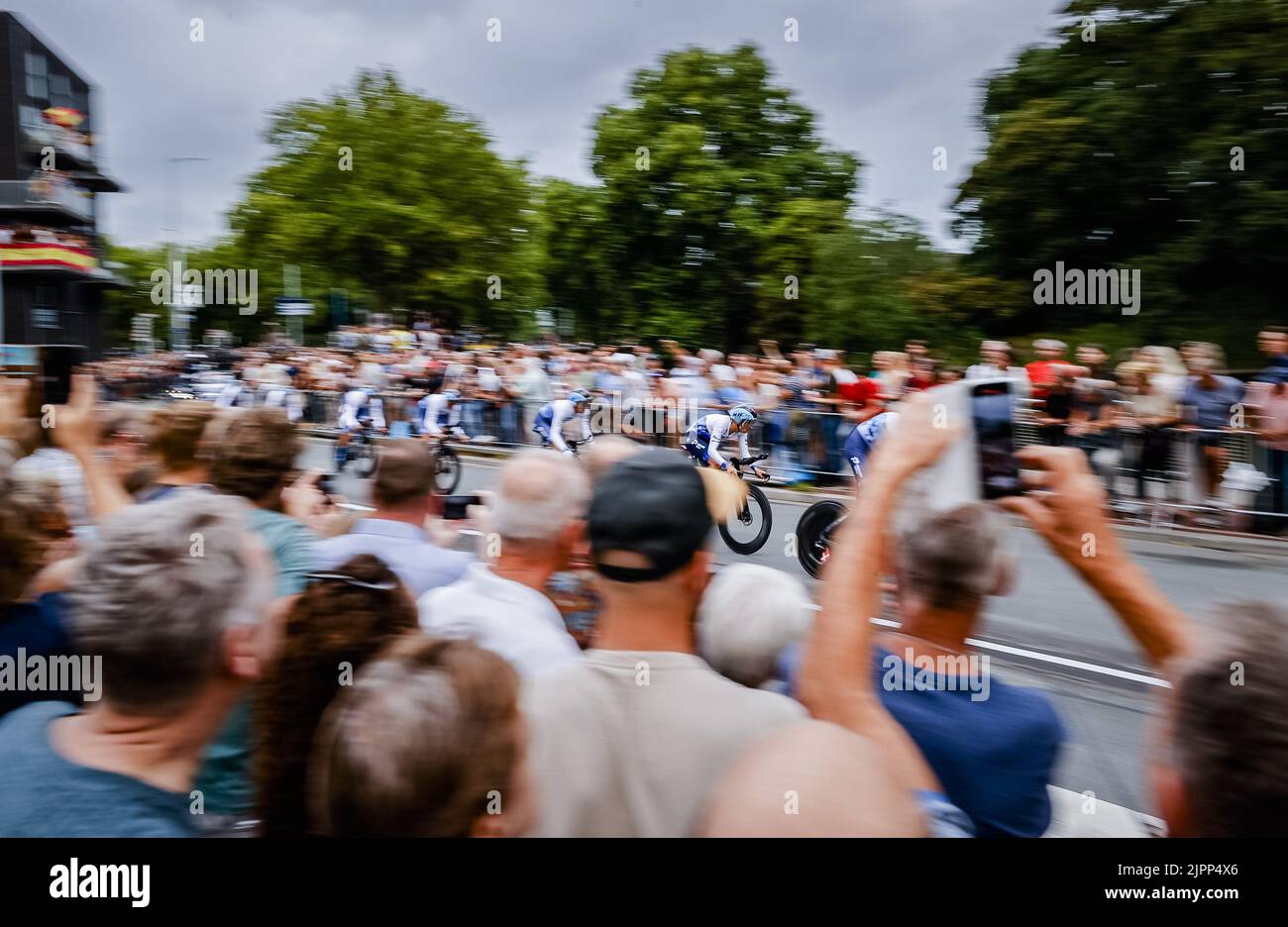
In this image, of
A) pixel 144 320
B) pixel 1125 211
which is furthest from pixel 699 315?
pixel 144 320

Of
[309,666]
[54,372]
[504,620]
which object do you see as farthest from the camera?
[54,372]

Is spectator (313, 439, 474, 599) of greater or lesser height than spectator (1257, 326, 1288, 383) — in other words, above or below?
below

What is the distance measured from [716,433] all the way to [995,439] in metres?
7.88

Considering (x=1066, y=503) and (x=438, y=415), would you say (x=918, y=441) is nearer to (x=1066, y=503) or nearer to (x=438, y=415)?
(x=1066, y=503)

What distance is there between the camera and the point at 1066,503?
1988mm

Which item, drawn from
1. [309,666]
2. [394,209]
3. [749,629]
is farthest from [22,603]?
[394,209]

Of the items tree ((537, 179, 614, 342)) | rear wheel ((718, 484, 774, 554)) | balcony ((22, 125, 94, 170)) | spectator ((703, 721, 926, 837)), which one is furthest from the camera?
balcony ((22, 125, 94, 170))

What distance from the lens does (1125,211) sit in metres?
22.0

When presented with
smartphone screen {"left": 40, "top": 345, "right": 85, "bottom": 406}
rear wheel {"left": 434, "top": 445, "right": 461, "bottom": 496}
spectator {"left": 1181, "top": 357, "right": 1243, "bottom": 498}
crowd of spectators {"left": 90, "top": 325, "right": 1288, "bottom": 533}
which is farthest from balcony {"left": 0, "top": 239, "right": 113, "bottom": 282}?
smartphone screen {"left": 40, "top": 345, "right": 85, "bottom": 406}

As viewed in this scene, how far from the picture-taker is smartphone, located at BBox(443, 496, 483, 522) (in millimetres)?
4055

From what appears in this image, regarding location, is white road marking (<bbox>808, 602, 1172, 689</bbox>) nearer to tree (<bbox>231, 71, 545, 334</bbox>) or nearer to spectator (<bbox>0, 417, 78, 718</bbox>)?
spectator (<bbox>0, 417, 78, 718</bbox>)

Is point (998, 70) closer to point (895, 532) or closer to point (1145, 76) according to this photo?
point (1145, 76)

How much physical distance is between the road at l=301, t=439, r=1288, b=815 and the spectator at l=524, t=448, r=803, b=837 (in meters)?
0.70

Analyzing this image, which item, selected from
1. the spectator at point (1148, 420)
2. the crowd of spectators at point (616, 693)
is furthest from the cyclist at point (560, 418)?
the crowd of spectators at point (616, 693)
